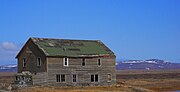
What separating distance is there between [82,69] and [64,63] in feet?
11.1

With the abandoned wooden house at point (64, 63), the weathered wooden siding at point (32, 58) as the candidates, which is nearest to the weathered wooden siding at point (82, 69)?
the abandoned wooden house at point (64, 63)

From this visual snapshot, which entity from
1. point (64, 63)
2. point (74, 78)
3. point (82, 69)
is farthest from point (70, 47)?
point (74, 78)

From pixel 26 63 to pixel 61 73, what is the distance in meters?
6.19

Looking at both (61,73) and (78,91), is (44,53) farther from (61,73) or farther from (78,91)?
(78,91)

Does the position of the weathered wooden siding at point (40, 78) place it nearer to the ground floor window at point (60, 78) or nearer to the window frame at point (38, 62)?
the window frame at point (38, 62)

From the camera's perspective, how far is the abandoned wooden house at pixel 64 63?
61375 millimetres

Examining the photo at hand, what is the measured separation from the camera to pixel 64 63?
63312mm

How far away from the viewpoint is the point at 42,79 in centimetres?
6100

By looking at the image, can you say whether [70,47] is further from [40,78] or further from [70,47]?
[40,78]

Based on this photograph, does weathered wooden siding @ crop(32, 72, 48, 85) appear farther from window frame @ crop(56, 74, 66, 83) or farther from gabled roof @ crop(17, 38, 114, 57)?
gabled roof @ crop(17, 38, 114, 57)

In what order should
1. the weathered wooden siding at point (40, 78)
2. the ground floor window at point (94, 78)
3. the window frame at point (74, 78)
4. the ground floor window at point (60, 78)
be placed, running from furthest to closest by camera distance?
the ground floor window at point (94, 78), the window frame at point (74, 78), the ground floor window at point (60, 78), the weathered wooden siding at point (40, 78)

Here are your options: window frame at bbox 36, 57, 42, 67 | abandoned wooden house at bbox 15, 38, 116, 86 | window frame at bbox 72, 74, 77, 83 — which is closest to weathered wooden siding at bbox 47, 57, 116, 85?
abandoned wooden house at bbox 15, 38, 116, 86

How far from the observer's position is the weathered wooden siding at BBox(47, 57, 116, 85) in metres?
61.8

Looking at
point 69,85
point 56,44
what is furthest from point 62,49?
point 69,85
